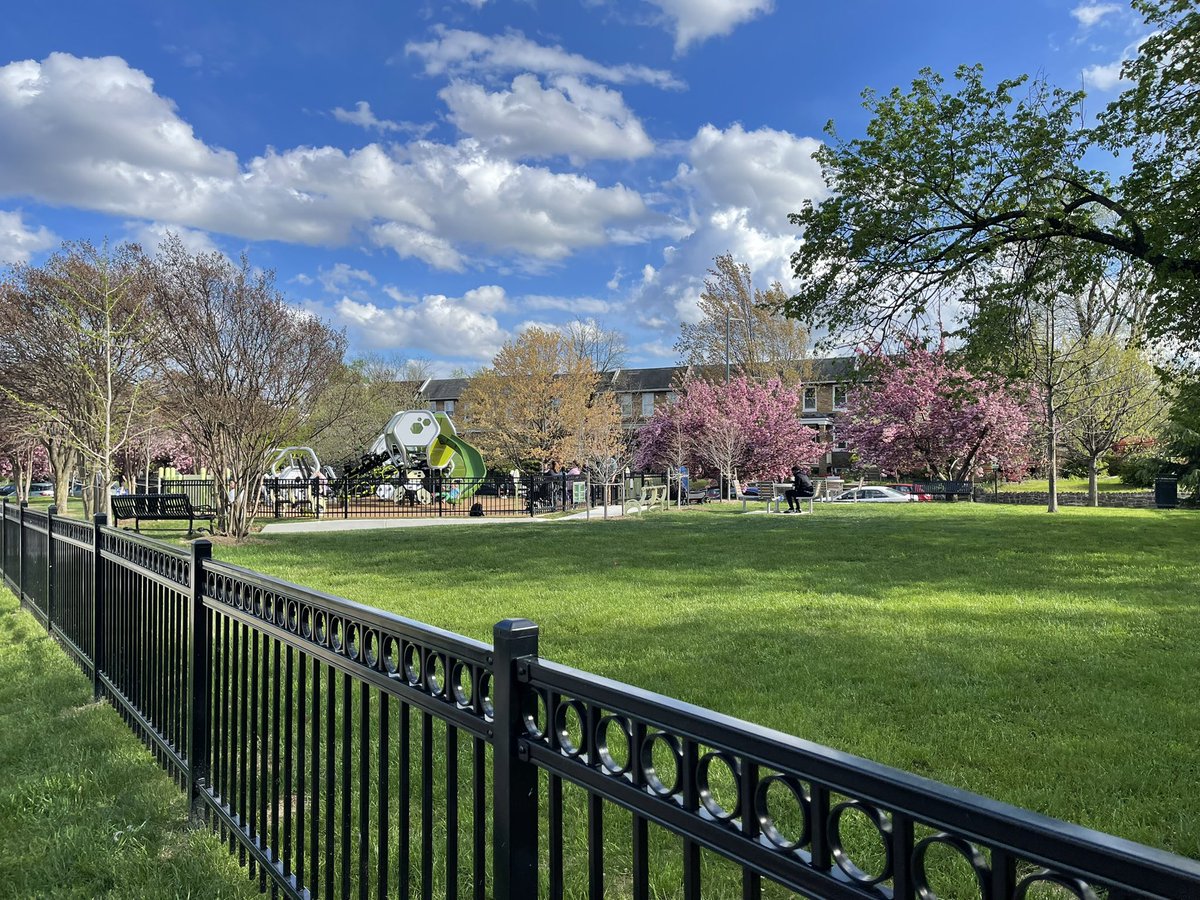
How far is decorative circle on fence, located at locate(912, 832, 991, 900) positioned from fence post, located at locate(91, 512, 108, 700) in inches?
209

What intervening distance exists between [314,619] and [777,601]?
19.6ft

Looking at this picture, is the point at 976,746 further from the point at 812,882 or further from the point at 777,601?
the point at 777,601

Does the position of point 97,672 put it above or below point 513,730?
below

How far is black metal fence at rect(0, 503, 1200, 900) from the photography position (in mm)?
1035

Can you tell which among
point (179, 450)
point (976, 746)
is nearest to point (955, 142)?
point (976, 746)

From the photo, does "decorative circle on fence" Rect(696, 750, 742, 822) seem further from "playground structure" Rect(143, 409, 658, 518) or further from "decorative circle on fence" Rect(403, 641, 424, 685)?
"playground structure" Rect(143, 409, 658, 518)

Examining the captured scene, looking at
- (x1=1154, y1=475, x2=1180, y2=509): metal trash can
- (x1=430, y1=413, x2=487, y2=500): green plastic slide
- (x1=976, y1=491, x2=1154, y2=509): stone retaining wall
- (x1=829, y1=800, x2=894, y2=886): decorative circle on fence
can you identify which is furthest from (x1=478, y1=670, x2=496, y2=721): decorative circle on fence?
(x1=976, y1=491, x2=1154, y2=509): stone retaining wall

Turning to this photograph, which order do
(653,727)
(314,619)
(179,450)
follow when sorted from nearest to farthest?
(653,727) → (314,619) → (179,450)

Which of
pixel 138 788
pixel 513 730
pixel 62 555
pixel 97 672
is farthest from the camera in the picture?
pixel 62 555

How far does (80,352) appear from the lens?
62.8ft

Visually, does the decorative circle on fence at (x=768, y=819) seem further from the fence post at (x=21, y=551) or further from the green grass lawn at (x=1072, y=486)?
the green grass lawn at (x=1072, y=486)

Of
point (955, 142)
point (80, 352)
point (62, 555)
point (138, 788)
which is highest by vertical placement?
point (955, 142)

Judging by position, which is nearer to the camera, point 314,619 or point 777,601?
point 314,619

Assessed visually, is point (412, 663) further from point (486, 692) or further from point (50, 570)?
point (50, 570)
